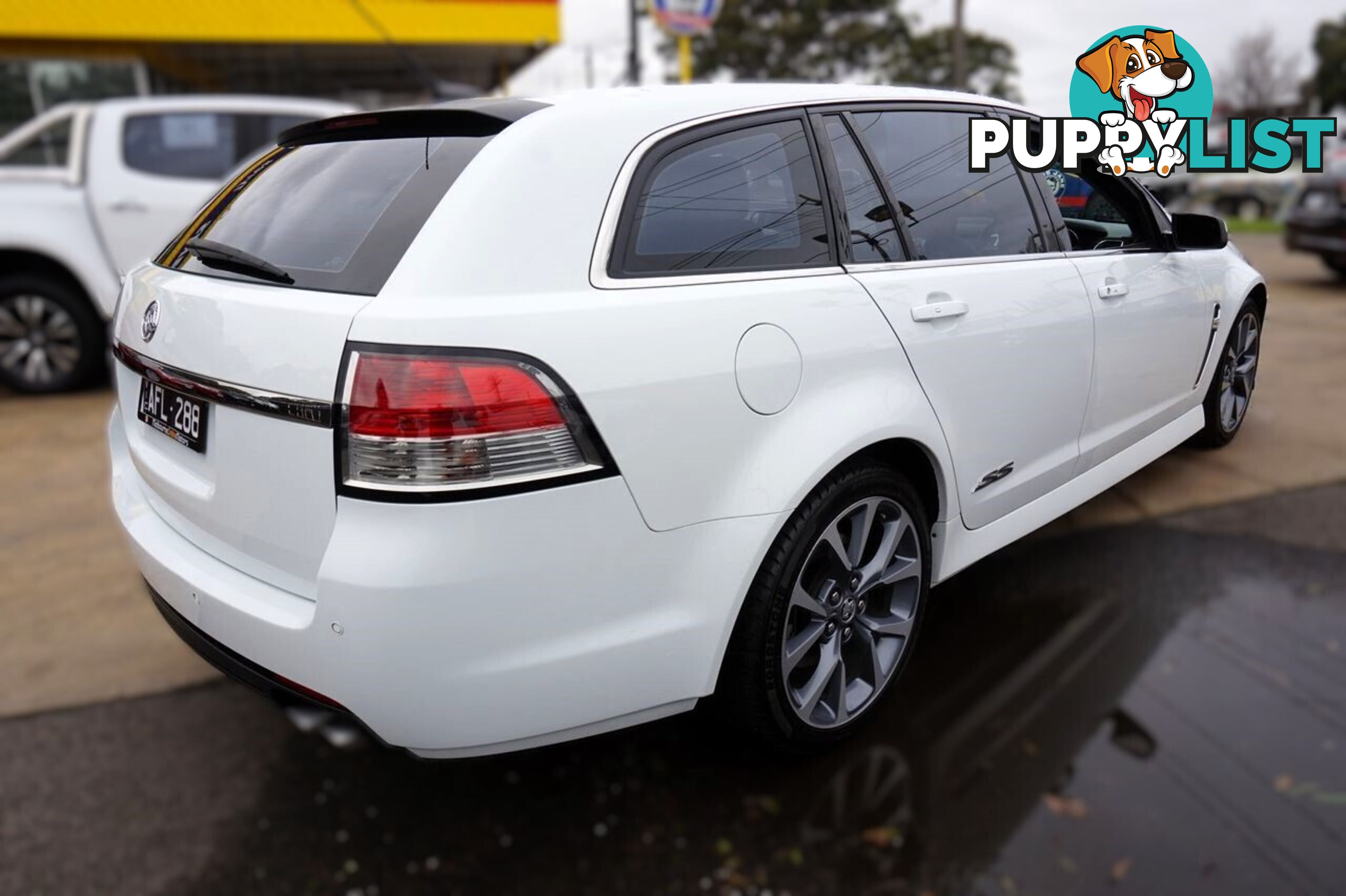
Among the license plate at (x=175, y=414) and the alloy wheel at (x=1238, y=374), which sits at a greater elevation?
the alloy wheel at (x=1238, y=374)

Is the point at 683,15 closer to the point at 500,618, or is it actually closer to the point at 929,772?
the point at 929,772

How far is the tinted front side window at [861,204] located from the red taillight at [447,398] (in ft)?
2.28

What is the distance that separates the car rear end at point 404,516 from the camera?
4.95 feet

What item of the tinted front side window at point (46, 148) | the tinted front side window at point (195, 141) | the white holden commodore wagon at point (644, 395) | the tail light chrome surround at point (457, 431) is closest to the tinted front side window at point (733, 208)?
the white holden commodore wagon at point (644, 395)

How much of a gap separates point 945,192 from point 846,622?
2.69ft

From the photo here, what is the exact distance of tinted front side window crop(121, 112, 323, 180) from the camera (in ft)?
21.1

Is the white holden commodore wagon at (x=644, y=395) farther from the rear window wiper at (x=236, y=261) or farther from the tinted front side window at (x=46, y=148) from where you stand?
the tinted front side window at (x=46, y=148)

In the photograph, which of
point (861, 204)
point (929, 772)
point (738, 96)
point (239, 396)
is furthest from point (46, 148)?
point (929, 772)

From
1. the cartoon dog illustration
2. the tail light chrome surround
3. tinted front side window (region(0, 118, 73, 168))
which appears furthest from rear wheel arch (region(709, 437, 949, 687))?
tinted front side window (region(0, 118, 73, 168))

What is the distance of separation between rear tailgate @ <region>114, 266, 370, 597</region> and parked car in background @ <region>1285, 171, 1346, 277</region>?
4.95ft

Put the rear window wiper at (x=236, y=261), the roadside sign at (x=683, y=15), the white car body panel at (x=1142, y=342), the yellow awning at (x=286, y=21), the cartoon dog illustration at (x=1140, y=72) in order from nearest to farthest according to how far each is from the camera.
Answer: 1. the cartoon dog illustration at (x=1140, y=72)
2. the white car body panel at (x=1142, y=342)
3. the rear window wiper at (x=236, y=261)
4. the roadside sign at (x=683, y=15)
5. the yellow awning at (x=286, y=21)

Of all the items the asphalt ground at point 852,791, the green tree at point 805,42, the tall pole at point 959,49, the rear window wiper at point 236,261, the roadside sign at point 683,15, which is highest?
the green tree at point 805,42

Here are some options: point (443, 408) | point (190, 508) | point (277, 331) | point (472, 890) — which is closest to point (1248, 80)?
point (443, 408)

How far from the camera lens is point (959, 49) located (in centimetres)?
219
